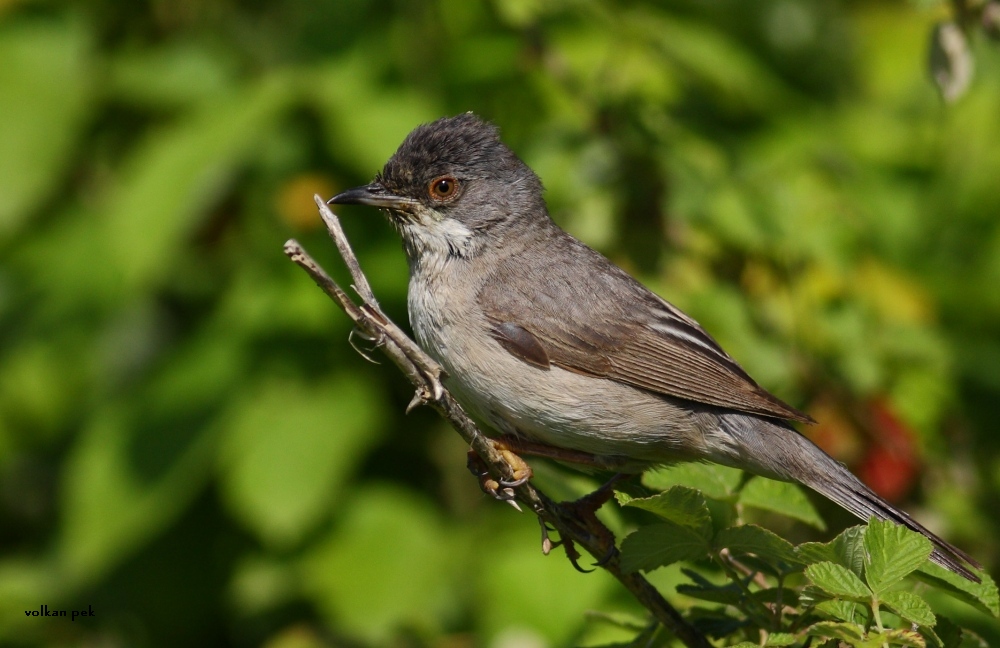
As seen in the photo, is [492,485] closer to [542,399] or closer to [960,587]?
[542,399]

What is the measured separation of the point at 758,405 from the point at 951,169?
8.88 ft

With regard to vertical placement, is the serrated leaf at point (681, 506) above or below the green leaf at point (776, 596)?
above

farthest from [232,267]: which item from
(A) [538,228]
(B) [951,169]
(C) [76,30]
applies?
(B) [951,169]

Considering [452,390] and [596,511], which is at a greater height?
[452,390]

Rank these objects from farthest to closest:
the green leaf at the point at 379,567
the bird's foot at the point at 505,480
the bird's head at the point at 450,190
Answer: the green leaf at the point at 379,567, the bird's head at the point at 450,190, the bird's foot at the point at 505,480

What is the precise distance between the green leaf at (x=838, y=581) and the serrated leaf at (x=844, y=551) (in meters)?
0.04

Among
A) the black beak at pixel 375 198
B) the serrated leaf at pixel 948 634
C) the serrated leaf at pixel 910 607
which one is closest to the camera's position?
the serrated leaf at pixel 910 607

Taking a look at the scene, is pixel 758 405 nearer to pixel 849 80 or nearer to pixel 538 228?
pixel 538 228

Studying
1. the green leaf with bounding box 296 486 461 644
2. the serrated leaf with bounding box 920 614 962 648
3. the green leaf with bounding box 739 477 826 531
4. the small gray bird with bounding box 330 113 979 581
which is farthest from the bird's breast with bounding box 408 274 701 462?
the green leaf with bounding box 296 486 461 644

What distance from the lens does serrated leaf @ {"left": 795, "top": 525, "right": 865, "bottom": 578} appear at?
6.53ft

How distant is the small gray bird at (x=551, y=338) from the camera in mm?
3201

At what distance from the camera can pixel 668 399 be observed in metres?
3.35

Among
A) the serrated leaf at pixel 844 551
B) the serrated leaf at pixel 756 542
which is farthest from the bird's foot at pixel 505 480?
the serrated leaf at pixel 844 551

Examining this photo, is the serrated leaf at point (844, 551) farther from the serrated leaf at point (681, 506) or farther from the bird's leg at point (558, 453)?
the bird's leg at point (558, 453)
